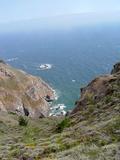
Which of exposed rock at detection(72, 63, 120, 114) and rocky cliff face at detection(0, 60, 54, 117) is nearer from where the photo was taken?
exposed rock at detection(72, 63, 120, 114)

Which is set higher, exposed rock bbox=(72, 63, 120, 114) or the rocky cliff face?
the rocky cliff face

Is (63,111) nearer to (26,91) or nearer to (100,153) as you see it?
(26,91)

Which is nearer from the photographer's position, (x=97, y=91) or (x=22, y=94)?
(x=97, y=91)

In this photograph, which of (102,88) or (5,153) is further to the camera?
(102,88)

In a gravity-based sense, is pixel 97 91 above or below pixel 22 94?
below

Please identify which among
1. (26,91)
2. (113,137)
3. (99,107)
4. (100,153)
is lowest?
(100,153)

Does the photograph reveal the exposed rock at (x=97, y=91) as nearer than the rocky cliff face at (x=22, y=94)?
Yes

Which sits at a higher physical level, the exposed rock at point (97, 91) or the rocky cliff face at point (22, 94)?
the rocky cliff face at point (22, 94)

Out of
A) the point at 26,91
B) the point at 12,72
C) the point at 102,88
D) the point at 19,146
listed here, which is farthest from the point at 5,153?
the point at 12,72
